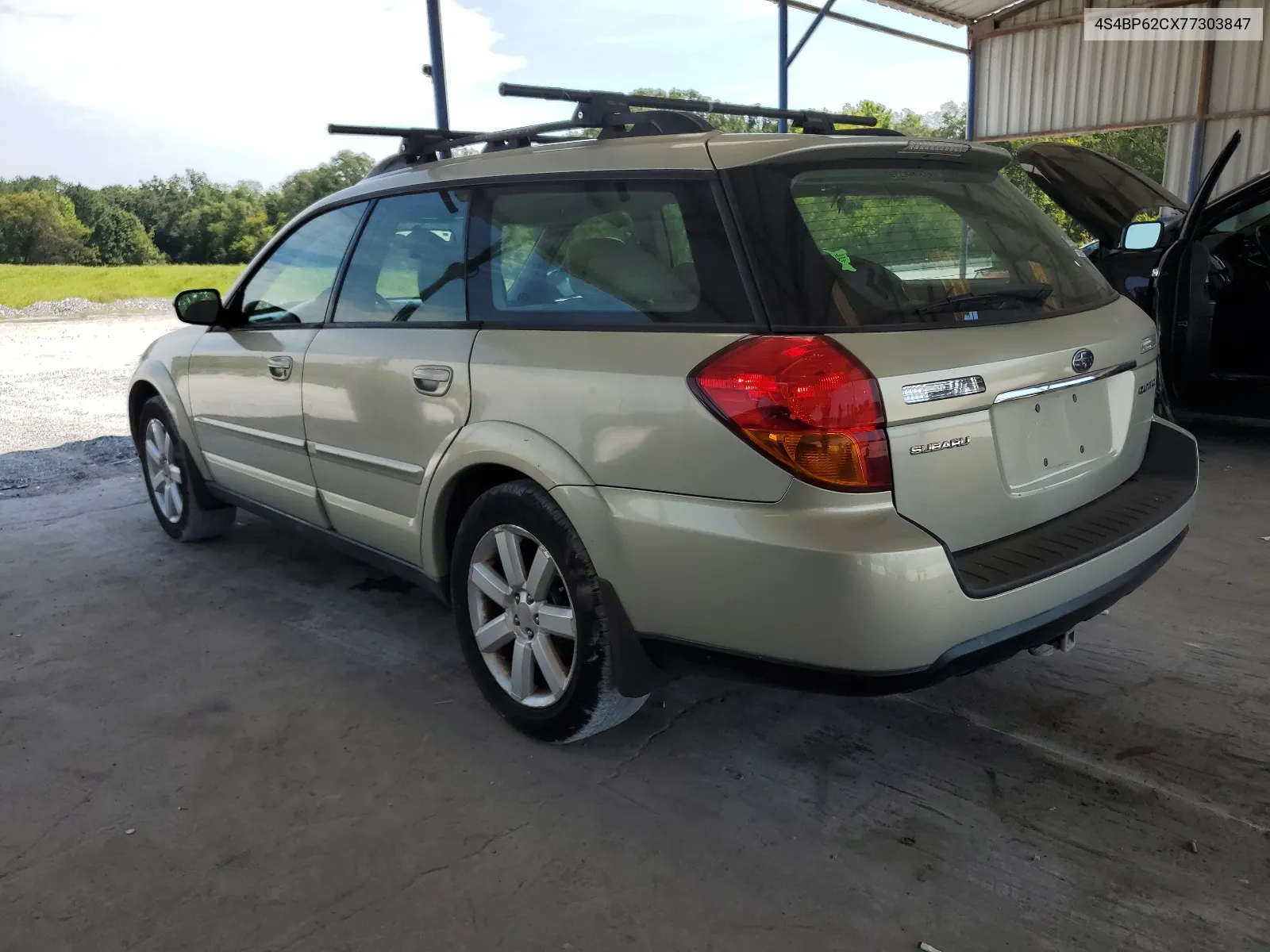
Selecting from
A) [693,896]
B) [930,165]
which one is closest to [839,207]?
[930,165]

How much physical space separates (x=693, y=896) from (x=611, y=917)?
19cm

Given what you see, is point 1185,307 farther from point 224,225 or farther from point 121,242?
point 121,242

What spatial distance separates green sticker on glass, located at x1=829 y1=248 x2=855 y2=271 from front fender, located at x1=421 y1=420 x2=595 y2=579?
77 centimetres

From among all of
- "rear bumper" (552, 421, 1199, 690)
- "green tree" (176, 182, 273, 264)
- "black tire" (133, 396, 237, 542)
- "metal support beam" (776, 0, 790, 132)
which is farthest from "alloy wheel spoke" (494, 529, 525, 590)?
"green tree" (176, 182, 273, 264)

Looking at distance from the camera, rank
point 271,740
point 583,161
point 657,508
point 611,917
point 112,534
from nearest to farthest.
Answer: point 611,917 → point 657,508 → point 583,161 → point 271,740 → point 112,534

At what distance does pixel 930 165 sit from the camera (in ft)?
8.26

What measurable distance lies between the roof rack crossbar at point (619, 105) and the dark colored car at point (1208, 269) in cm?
283

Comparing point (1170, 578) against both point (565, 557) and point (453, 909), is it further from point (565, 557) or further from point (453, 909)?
point (453, 909)

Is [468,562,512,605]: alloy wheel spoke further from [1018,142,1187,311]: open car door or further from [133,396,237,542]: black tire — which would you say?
[1018,142,1187,311]: open car door

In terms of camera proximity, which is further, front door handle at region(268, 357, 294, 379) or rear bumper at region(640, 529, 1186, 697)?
front door handle at region(268, 357, 294, 379)

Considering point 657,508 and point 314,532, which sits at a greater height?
point 657,508

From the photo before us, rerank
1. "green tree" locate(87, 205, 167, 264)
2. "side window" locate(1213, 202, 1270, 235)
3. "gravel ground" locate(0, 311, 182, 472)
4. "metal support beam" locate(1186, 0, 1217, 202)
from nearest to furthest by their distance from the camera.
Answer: "side window" locate(1213, 202, 1270, 235)
"gravel ground" locate(0, 311, 182, 472)
"metal support beam" locate(1186, 0, 1217, 202)
"green tree" locate(87, 205, 167, 264)

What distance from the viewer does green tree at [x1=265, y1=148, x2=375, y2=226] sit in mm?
13594

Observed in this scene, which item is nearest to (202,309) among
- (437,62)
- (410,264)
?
(410,264)
